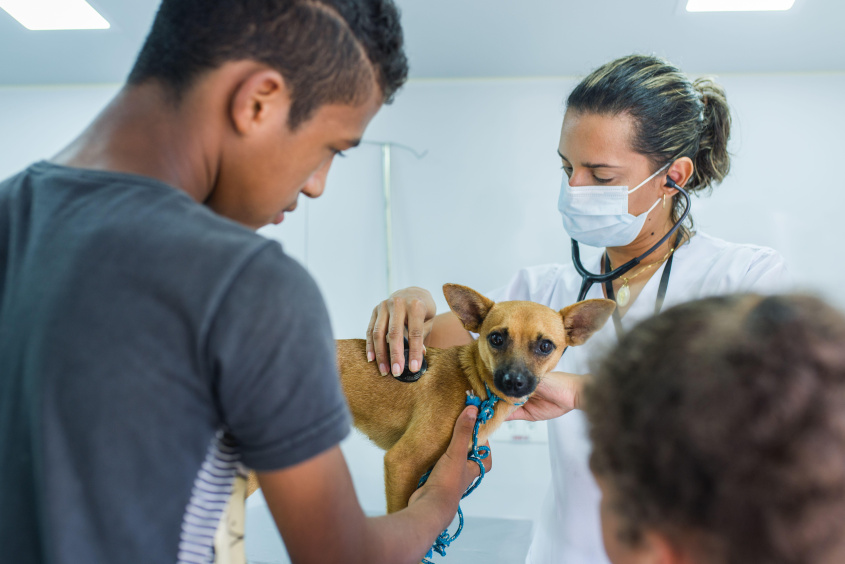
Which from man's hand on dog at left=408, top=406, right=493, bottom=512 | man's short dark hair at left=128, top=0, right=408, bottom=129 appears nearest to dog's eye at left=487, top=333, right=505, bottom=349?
man's hand on dog at left=408, top=406, right=493, bottom=512

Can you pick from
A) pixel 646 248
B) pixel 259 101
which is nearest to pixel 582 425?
Result: pixel 646 248

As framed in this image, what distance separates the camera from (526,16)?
2.61 metres

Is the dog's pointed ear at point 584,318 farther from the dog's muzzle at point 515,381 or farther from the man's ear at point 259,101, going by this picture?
the man's ear at point 259,101

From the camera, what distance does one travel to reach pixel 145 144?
22.9 inches

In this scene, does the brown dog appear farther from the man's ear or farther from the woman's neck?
the man's ear

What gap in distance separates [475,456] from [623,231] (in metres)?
0.80

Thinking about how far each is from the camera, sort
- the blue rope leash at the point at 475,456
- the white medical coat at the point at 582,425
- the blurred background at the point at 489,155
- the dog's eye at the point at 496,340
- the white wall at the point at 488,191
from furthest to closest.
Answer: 1. the white wall at the point at 488,191
2. the blurred background at the point at 489,155
3. the dog's eye at the point at 496,340
4. the white medical coat at the point at 582,425
5. the blue rope leash at the point at 475,456

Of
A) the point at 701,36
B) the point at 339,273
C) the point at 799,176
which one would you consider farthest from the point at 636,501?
the point at 799,176

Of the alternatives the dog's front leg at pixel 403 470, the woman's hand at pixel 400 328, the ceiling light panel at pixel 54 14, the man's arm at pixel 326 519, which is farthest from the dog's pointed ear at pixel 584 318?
the ceiling light panel at pixel 54 14

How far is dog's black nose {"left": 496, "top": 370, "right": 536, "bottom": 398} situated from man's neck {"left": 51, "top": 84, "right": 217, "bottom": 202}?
116cm

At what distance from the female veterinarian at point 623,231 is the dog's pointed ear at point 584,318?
37mm

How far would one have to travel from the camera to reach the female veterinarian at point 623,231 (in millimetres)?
1497

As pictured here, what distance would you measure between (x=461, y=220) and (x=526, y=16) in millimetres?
1251

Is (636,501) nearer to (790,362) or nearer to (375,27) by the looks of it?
(790,362)
